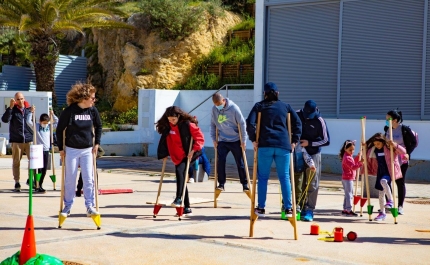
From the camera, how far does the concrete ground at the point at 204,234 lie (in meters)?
7.43

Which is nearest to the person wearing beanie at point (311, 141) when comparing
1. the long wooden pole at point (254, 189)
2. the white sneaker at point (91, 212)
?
the long wooden pole at point (254, 189)

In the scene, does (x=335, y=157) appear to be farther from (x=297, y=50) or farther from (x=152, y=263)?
(x=152, y=263)

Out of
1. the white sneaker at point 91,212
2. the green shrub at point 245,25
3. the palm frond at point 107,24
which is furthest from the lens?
the green shrub at point 245,25

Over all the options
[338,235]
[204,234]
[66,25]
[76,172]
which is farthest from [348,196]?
[66,25]

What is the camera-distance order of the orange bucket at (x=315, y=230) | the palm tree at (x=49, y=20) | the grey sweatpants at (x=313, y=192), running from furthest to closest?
1. the palm tree at (x=49, y=20)
2. the grey sweatpants at (x=313, y=192)
3. the orange bucket at (x=315, y=230)

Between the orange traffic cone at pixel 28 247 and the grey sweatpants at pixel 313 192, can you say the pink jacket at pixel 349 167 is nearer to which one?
the grey sweatpants at pixel 313 192

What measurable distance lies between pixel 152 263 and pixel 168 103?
19956 mm

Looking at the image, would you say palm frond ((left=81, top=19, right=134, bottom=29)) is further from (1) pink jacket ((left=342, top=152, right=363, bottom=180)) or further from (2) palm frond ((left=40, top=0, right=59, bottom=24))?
(1) pink jacket ((left=342, top=152, right=363, bottom=180))

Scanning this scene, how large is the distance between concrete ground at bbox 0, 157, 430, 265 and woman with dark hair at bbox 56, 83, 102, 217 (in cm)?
47

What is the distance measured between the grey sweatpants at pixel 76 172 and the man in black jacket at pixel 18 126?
4.62 meters

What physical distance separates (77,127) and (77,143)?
0.21 m

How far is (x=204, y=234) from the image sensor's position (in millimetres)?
8805

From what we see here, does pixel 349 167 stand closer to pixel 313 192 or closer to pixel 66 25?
pixel 313 192

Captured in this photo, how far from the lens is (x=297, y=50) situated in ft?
72.6
